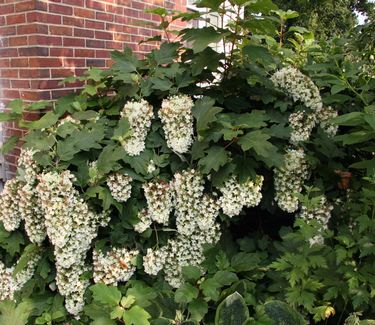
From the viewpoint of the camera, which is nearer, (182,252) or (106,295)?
(106,295)

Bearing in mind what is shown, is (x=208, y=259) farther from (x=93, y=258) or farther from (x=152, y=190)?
(x=93, y=258)

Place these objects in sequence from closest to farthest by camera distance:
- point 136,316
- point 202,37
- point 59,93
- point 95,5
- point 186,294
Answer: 1. point 136,316
2. point 186,294
3. point 202,37
4. point 59,93
5. point 95,5

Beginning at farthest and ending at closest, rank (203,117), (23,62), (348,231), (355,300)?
(23,62) < (203,117) < (348,231) < (355,300)

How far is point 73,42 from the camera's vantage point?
309 cm

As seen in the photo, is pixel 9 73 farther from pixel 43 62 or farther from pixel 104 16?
pixel 104 16

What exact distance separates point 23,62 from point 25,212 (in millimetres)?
1276

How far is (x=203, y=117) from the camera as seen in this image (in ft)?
6.92

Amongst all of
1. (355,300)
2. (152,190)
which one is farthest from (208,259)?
(355,300)

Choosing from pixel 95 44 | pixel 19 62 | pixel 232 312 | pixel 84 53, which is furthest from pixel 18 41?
pixel 232 312

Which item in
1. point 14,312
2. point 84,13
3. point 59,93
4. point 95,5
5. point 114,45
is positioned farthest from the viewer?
point 114,45

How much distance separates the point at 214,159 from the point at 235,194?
0.24m

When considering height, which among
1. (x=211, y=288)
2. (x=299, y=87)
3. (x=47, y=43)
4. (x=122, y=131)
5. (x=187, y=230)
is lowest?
(x=211, y=288)

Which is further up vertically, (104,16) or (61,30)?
(104,16)

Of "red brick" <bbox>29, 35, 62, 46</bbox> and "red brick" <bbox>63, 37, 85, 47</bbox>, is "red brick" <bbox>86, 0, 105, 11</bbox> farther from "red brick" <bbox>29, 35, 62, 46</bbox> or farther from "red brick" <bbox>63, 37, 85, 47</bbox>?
"red brick" <bbox>29, 35, 62, 46</bbox>
